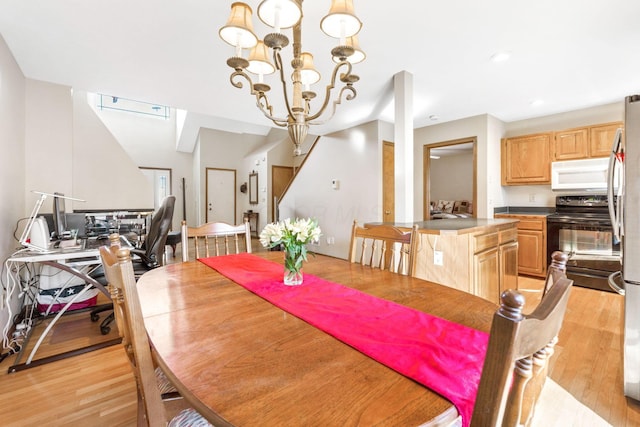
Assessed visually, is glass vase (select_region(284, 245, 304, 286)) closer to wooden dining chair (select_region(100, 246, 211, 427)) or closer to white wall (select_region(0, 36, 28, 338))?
wooden dining chair (select_region(100, 246, 211, 427))

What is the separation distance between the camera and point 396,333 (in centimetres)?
85

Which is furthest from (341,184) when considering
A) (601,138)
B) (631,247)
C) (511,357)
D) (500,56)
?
(511,357)

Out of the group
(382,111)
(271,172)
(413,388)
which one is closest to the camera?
(413,388)

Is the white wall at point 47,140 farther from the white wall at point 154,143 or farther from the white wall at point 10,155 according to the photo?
the white wall at point 154,143

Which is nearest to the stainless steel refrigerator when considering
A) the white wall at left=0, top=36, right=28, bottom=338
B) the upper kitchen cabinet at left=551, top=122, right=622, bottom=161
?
the upper kitchen cabinet at left=551, top=122, right=622, bottom=161

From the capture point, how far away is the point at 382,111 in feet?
13.0

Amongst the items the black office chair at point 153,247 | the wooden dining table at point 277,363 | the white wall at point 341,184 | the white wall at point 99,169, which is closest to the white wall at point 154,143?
the white wall at point 99,169

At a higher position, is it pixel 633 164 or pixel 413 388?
pixel 633 164

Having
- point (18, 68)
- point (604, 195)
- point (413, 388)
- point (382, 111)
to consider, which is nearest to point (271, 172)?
point (382, 111)

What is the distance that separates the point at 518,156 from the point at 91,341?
5.46 meters

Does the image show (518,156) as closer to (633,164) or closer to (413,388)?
(633,164)

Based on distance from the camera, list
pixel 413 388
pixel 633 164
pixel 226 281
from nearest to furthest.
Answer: pixel 413 388 → pixel 226 281 → pixel 633 164

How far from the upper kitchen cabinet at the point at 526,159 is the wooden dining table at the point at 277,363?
3933mm

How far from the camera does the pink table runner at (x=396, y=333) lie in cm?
64
